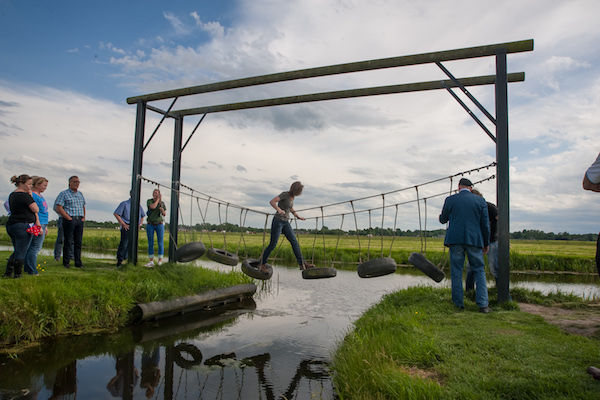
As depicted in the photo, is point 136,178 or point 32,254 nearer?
point 32,254

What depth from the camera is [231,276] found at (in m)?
11.8

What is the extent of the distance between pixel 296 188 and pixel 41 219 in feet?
18.5

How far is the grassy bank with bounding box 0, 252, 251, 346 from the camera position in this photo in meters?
6.55

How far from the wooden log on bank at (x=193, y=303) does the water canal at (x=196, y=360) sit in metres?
0.22

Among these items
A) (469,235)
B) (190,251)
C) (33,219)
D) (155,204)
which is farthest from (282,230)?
(33,219)

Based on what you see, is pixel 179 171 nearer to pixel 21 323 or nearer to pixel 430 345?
pixel 21 323

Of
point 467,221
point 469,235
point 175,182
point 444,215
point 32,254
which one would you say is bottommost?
point 32,254

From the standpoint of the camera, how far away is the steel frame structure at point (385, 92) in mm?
7328

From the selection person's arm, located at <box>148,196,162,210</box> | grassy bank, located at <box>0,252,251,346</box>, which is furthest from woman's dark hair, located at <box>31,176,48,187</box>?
person's arm, located at <box>148,196,162,210</box>

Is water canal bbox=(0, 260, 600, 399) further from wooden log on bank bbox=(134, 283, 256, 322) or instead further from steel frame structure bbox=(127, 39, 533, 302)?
steel frame structure bbox=(127, 39, 533, 302)

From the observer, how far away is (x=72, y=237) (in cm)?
989

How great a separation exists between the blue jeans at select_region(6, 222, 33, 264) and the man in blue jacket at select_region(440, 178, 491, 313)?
24.3 feet

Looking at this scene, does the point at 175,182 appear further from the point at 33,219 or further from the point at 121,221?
the point at 33,219

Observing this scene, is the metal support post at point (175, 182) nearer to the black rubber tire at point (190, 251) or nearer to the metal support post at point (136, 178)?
the metal support post at point (136, 178)
